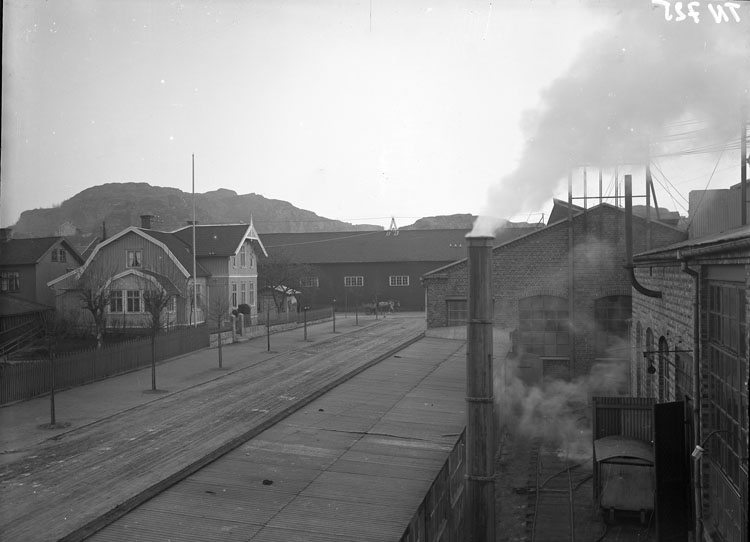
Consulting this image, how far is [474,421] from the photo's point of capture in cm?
823

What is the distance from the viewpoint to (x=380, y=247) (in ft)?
155

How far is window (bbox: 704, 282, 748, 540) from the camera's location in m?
5.93

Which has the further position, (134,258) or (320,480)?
(134,258)

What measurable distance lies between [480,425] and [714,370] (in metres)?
2.97

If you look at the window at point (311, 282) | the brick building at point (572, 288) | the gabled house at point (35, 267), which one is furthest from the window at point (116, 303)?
the window at point (311, 282)

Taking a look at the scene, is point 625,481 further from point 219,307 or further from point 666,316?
point 219,307

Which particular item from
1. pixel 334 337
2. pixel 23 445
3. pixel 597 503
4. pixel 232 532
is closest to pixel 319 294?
pixel 334 337

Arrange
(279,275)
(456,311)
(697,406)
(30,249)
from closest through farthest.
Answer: (697,406)
(30,249)
(456,311)
(279,275)

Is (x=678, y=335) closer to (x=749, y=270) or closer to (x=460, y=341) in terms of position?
(x=749, y=270)

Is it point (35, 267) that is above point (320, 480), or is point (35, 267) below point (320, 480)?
above

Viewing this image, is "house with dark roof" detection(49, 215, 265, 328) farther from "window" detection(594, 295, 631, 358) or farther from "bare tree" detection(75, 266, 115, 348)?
"window" detection(594, 295, 631, 358)

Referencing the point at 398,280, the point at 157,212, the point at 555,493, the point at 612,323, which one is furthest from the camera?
the point at 157,212

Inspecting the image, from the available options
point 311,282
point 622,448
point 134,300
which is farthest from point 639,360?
point 311,282

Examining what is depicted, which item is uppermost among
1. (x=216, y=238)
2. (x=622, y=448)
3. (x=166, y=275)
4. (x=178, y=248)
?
(x=216, y=238)
